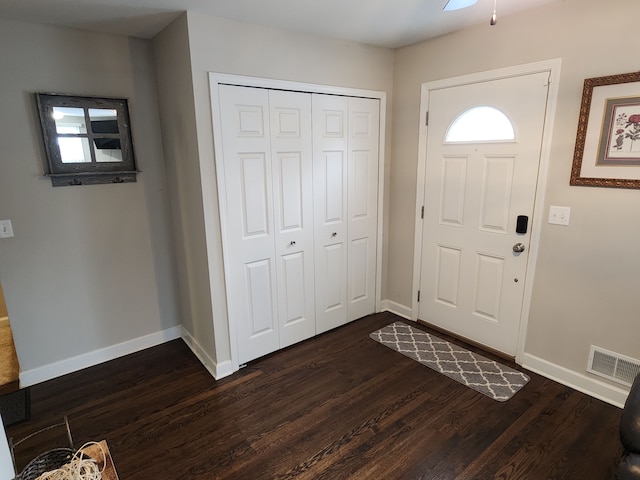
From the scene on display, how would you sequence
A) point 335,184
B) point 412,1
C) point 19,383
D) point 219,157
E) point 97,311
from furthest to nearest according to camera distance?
point 335,184 < point 97,311 < point 19,383 < point 219,157 < point 412,1

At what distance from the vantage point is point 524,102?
2.43m

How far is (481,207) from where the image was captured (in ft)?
9.06

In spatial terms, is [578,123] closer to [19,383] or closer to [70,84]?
[70,84]

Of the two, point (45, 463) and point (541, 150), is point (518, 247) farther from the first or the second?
point (45, 463)

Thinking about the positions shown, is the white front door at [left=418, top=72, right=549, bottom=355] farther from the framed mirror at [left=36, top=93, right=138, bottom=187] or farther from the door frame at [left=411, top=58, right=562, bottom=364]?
the framed mirror at [left=36, top=93, right=138, bottom=187]

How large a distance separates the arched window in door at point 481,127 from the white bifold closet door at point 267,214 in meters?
1.15

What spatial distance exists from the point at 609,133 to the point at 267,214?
2179 millimetres

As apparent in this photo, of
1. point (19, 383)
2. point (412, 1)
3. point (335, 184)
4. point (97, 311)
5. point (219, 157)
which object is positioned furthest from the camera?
point (335, 184)

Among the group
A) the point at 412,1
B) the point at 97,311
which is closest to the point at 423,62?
the point at 412,1

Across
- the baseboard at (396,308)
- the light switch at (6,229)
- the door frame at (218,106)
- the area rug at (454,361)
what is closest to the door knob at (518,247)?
the area rug at (454,361)

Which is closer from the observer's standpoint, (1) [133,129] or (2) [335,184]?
(1) [133,129]

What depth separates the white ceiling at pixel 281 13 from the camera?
6.75 feet

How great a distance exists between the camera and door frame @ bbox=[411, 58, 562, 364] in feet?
7.55

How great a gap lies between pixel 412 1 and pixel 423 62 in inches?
35.6
